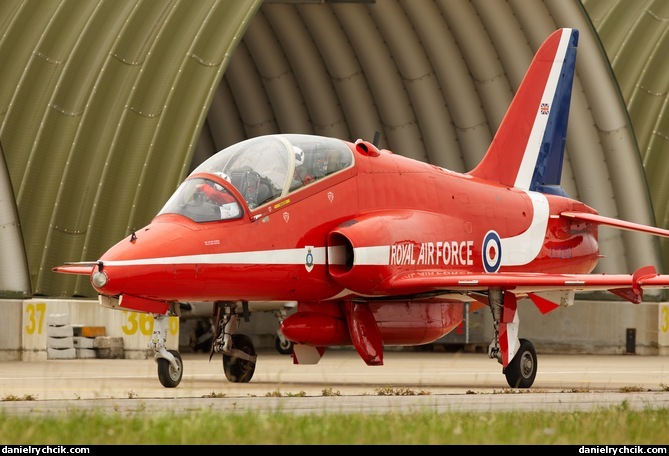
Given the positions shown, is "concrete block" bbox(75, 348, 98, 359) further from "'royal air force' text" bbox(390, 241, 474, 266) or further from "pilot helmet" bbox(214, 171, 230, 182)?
"pilot helmet" bbox(214, 171, 230, 182)

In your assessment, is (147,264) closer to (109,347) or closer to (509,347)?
(509,347)

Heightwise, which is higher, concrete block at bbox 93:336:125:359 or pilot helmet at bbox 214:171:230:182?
pilot helmet at bbox 214:171:230:182

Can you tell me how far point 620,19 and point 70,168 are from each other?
61.7ft

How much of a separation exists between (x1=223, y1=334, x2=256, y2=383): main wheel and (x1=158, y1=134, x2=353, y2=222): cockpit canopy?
2.22 metres

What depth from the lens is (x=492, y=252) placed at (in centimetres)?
1848

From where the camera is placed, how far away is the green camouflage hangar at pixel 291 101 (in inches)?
948

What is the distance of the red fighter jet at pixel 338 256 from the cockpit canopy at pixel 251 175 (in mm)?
17

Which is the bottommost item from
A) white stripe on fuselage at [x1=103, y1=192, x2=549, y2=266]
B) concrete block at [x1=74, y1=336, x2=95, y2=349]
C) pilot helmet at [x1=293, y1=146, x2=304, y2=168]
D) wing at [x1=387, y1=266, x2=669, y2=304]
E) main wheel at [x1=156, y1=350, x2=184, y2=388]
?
main wheel at [x1=156, y1=350, x2=184, y2=388]

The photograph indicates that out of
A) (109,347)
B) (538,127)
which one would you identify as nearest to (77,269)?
(109,347)

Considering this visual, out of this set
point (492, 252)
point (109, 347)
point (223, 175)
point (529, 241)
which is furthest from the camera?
point (109, 347)

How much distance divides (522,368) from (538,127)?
Answer: 5.41 m

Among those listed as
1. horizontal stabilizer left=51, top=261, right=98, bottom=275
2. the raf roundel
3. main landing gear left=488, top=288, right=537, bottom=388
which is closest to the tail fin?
the raf roundel

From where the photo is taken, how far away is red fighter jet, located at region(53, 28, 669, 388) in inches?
593
